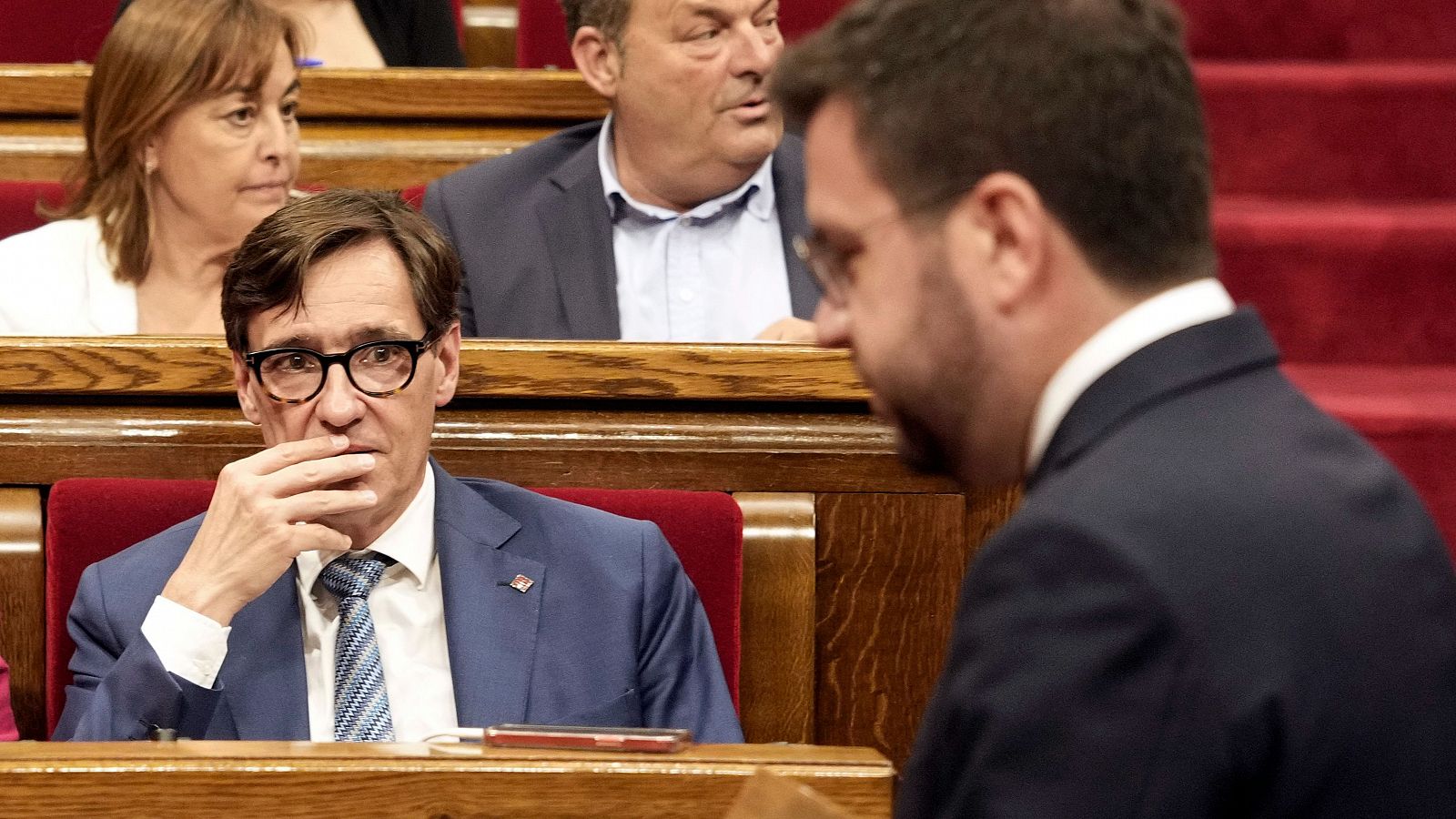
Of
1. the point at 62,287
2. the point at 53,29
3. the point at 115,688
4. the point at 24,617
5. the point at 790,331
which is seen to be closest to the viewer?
the point at 115,688

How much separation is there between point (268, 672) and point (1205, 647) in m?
0.62

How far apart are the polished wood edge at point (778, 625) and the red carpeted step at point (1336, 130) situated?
0.81 meters

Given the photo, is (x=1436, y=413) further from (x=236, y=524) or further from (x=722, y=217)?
(x=236, y=524)

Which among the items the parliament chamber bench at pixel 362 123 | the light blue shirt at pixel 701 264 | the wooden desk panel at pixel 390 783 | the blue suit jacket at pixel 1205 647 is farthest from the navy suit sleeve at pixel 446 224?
the blue suit jacket at pixel 1205 647

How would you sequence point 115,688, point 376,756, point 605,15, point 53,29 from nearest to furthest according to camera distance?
point 376,756 → point 115,688 → point 605,15 → point 53,29

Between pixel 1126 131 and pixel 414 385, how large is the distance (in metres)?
0.54

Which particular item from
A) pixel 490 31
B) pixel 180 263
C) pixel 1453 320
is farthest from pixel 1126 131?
pixel 490 31

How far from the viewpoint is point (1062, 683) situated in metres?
0.40

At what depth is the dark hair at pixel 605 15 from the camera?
145 cm

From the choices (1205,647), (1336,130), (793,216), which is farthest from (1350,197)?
(1205,647)

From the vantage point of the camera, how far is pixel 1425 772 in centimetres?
42

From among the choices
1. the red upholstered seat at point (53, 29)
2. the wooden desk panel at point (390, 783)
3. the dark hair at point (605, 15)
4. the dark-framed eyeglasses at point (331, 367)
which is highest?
the red upholstered seat at point (53, 29)

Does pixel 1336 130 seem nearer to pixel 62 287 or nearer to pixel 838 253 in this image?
pixel 62 287

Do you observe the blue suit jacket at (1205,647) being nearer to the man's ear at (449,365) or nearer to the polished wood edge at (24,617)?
the man's ear at (449,365)
